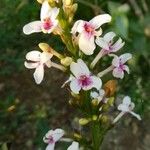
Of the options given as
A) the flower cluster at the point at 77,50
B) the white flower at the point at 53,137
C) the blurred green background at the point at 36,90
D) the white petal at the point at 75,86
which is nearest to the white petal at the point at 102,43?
the flower cluster at the point at 77,50

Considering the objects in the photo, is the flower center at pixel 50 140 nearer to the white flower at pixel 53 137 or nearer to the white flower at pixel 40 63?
the white flower at pixel 53 137

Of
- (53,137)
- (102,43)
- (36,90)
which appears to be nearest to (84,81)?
(102,43)

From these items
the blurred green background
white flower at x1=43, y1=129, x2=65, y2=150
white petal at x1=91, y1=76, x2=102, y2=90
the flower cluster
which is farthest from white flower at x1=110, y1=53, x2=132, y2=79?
the blurred green background

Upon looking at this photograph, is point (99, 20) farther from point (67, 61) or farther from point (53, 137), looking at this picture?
point (53, 137)

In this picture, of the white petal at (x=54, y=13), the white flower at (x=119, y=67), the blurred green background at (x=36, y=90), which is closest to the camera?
the white petal at (x=54, y=13)

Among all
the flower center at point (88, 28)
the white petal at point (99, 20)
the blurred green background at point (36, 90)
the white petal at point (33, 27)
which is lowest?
the blurred green background at point (36, 90)

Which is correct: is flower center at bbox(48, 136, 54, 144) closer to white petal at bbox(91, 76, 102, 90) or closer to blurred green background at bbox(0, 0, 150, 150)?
white petal at bbox(91, 76, 102, 90)
